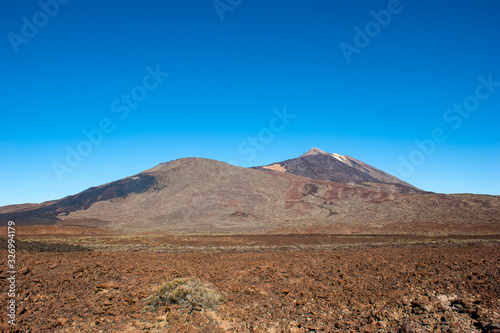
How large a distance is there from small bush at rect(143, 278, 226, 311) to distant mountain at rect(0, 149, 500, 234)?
46.8m

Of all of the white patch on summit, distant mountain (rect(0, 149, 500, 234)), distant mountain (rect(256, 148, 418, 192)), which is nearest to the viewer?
distant mountain (rect(0, 149, 500, 234))

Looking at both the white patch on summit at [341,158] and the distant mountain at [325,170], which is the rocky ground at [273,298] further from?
the white patch on summit at [341,158]

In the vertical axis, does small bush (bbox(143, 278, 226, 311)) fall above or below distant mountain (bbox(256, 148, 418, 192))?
below

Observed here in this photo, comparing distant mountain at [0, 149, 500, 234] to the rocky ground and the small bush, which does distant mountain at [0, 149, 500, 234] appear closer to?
the rocky ground

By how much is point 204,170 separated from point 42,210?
50.0 metres

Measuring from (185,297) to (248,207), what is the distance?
2826 inches

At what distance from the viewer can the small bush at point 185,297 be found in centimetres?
983

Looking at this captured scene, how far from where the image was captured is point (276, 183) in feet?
328

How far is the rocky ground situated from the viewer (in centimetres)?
843

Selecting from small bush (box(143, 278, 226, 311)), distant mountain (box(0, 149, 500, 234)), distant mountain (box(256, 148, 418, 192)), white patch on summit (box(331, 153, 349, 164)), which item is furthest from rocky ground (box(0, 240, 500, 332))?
white patch on summit (box(331, 153, 349, 164))

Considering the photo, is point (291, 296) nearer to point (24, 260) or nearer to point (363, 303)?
point (363, 303)

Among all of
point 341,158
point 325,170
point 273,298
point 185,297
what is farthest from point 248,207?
point 341,158

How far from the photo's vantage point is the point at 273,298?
10758mm

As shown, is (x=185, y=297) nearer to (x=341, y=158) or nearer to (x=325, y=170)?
(x=325, y=170)
